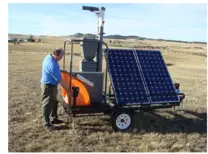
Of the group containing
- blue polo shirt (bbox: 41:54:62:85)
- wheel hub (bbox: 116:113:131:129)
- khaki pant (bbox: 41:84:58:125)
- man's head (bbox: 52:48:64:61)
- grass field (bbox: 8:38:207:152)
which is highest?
man's head (bbox: 52:48:64:61)

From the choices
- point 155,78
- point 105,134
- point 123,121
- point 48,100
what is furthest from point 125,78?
point 48,100

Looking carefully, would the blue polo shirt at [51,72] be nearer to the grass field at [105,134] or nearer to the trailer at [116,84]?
the trailer at [116,84]

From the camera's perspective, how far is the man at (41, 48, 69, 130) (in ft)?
25.3

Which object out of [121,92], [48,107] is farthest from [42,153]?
[121,92]

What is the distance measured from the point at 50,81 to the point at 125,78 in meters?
2.01

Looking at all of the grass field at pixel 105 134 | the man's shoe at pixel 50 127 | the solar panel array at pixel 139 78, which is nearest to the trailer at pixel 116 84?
the solar panel array at pixel 139 78

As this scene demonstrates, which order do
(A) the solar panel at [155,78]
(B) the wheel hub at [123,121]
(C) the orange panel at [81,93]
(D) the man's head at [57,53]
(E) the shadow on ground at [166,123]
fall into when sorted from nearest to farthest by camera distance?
(D) the man's head at [57,53], (C) the orange panel at [81,93], (B) the wheel hub at [123,121], (E) the shadow on ground at [166,123], (A) the solar panel at [155,78]

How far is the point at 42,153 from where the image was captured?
667 cm

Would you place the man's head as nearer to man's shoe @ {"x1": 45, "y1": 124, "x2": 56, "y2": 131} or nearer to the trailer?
the trailer

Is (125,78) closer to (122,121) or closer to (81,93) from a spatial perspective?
(122,121)

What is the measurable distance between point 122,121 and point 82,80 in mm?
1507

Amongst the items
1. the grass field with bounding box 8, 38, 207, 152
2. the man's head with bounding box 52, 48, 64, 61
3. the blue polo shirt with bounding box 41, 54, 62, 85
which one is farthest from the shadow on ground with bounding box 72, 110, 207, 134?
the man's head with bounding box 52, 48, 64, 61

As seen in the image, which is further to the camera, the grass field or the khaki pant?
the khaki pant

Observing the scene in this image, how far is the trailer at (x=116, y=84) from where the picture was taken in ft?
26.5
